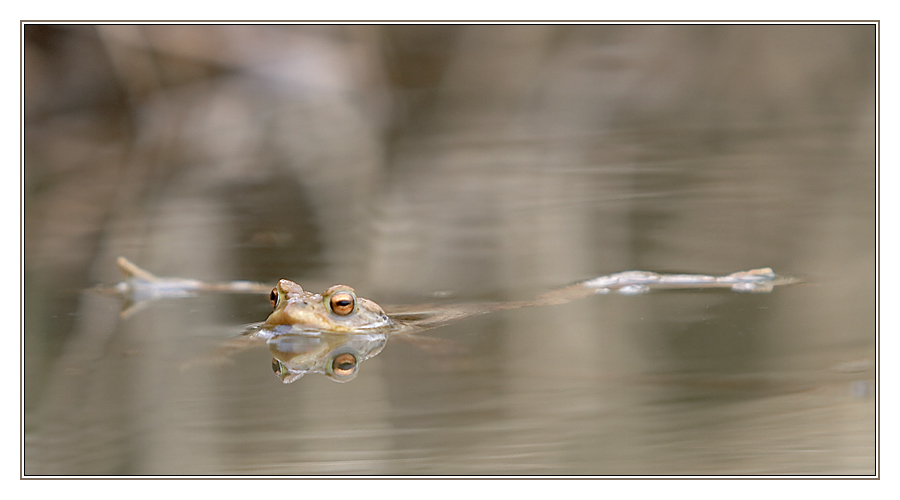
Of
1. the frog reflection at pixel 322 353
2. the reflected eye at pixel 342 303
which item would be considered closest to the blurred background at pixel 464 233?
the frog reflection at pixel 322 353

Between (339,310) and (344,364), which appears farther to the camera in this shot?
(339,310)

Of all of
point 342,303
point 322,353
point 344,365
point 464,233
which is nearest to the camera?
point 344,365

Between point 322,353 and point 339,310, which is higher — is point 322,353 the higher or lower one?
the lower one

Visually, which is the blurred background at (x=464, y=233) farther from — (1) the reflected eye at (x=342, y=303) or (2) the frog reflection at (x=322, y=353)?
(1) the reflected eye at (x=342, y=303)

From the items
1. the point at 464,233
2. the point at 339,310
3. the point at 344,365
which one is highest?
the point at 464,233

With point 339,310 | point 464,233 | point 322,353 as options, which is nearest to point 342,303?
point 339,310

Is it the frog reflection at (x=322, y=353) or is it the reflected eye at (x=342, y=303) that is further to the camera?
the reflected eye at (x=342, y=303)

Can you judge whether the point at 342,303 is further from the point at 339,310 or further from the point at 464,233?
the point at 464,233
